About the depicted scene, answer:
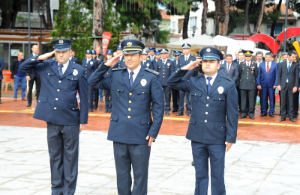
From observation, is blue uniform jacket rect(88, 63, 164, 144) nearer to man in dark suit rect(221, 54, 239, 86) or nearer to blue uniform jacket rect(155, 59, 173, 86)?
man in dark suit rect(221, 54, 239, 86)

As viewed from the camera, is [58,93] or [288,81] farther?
[288,81]

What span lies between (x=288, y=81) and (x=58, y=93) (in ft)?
30.6

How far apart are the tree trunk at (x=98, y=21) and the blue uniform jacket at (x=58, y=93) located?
13769 millimetres

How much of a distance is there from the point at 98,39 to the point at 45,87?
13931 mm

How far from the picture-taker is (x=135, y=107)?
173 inches

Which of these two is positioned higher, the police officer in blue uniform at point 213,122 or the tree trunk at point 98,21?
the tree trunk at point 98,21

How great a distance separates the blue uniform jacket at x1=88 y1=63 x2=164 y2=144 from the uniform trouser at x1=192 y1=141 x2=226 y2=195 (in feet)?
2.32

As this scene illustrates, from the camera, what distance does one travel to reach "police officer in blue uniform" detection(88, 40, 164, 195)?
4348 millimetres

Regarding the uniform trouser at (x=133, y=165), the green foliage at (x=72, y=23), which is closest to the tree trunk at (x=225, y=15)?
the green foliage at (x=72, y=23)

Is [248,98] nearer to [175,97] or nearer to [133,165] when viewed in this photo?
[175,97]

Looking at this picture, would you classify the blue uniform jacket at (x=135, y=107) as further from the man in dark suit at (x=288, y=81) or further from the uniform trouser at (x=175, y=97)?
the uniform trouser at (x=175, y=97)

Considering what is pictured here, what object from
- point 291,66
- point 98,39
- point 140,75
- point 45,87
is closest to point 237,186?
point 140,75

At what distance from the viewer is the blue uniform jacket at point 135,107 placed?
171 inches

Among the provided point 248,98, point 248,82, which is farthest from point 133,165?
point 248,98
